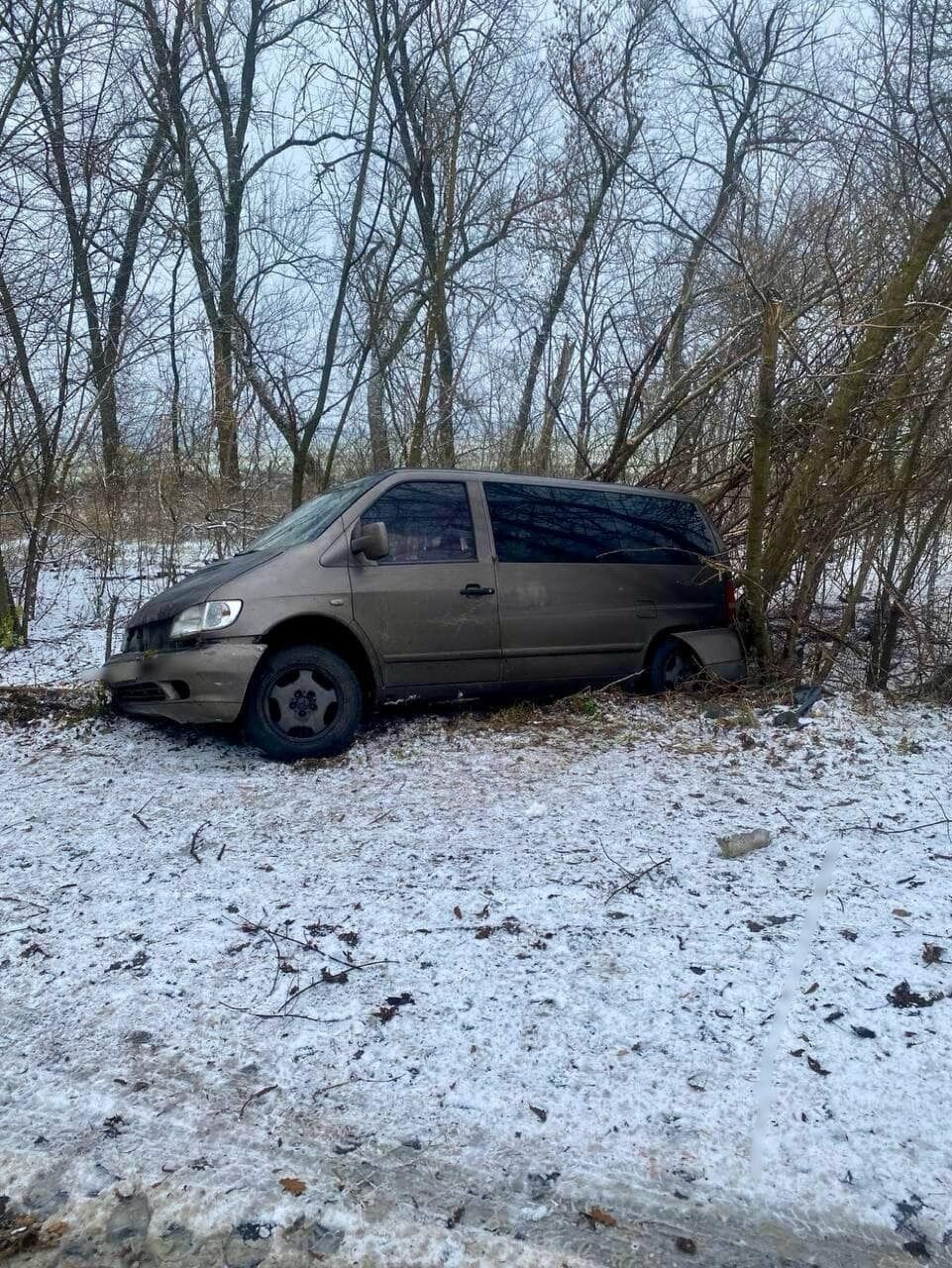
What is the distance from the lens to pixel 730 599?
21.1 ft

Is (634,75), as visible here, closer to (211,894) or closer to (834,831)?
(834,831)

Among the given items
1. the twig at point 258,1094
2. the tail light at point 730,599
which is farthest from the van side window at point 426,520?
the twig at point 258,1094

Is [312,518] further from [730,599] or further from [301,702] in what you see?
[730,599]

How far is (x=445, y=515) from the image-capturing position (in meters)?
5.33

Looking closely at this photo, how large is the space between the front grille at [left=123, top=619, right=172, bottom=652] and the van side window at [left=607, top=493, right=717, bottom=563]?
312cm

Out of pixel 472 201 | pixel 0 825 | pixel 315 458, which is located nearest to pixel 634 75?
pixel 472 201

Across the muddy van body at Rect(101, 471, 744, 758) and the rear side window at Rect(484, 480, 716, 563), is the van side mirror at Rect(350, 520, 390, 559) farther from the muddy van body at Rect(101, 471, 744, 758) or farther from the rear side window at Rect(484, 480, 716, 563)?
the rear side window at Rect(484, 480, 716, 563)

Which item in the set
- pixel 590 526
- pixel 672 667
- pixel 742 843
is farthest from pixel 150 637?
pixel 672 667

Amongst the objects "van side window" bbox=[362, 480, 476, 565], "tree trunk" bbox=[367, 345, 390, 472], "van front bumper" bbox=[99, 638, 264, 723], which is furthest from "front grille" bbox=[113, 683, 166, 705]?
"tree trunk" bbox=[367, 345, 390, 472]

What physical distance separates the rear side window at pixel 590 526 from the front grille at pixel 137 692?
227cm

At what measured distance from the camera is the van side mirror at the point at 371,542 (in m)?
4.76

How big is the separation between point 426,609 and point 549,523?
1.17 m

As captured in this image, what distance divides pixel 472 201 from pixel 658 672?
29.4ft

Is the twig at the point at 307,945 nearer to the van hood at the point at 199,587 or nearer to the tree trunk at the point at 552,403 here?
the van hood at the point at 199,587
